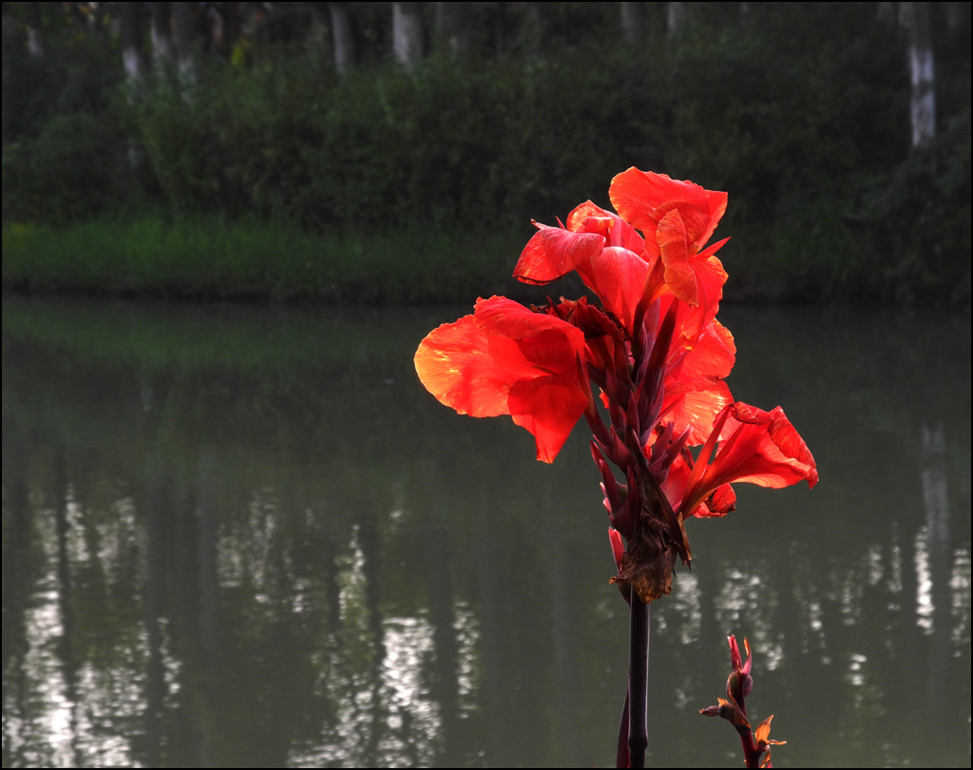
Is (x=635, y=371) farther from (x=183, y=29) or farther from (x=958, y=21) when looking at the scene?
(x=183, y=29)

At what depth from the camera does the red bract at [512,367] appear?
56 centimetres

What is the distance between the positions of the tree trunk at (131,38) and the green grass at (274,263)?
170 inches

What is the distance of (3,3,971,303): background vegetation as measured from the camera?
573 inches

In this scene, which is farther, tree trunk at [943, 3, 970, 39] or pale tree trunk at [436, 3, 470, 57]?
pale tree trunk at [436, 3, 470, 57]

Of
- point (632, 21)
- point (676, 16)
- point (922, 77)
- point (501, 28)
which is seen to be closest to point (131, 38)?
point (501, 28)

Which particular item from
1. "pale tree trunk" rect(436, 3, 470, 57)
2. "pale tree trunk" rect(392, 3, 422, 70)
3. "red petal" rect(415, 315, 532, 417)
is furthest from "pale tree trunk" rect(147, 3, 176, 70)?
"red petal" rect(415, 315, 532, 417)

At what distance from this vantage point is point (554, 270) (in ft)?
1.91

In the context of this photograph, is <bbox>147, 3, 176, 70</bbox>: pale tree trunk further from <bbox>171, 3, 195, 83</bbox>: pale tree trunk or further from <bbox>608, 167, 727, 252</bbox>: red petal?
<bbox>608, 167, 727, 252</bbox>: red petal

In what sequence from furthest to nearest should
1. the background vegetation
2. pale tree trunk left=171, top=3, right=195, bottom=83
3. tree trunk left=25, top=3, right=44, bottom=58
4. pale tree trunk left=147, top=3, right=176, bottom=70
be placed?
1. tree trunk left=25, top=3, right=44, bottom=58
2. pale tree trunk left=147, top=3, right=176, bottom=70
3. pale tree trunk left=171, top=3, right=195, bottom=83
4. the background vegetation

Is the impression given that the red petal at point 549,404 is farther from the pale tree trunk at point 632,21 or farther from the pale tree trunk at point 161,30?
the pale tree trunk at point 161,30

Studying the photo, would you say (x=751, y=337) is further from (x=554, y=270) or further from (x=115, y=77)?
(x=115, y=77)

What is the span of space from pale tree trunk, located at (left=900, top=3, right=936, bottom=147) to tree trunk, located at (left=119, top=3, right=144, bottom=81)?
12367 millimetres

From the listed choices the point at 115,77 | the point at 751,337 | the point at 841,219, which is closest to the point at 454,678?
the point at 751,337

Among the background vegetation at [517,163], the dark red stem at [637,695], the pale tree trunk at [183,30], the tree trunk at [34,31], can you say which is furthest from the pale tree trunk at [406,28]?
the dark red stem at [637,695]
